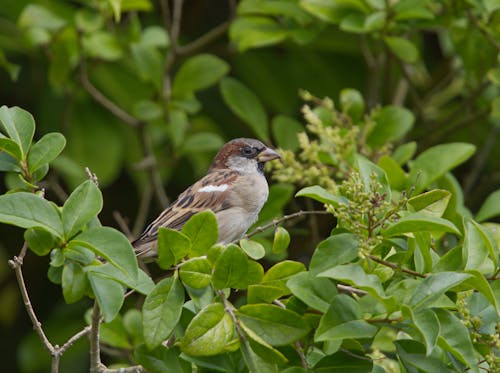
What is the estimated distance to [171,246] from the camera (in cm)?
159

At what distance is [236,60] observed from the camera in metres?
3.76

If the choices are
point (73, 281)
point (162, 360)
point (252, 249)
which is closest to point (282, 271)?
point (252, 249)

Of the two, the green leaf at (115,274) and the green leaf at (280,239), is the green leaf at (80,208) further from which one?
the green leaf at (280,239)

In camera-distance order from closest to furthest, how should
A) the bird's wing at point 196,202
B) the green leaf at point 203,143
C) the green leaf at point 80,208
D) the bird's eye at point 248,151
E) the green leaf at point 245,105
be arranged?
A: the green leaf at point 80,208 < the bird's wing at point 196,202 < the bird's eye at point 248,151 < the green leaf at point 245,105 < the green leaf at point 203,143

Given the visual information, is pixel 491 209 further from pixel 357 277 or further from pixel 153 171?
pixel 153 171

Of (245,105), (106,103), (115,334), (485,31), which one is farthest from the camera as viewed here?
(106,103)

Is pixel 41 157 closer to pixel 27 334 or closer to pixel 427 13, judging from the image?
pixel 427 13

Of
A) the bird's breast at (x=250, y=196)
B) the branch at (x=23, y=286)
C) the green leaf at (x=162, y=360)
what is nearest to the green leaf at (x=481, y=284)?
the green leaf at (x=162, y=360)

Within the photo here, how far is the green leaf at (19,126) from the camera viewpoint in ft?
5.49

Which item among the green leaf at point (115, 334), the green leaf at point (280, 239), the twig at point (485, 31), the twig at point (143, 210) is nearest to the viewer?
the green leaf at point (280, 239)

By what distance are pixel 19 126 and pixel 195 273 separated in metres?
0.44

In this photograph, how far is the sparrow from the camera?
2598 millimetres

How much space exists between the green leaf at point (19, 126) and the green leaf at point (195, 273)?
1.25 feet

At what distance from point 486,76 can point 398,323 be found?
5.51 ft
